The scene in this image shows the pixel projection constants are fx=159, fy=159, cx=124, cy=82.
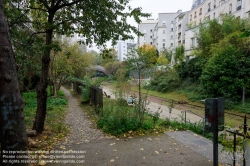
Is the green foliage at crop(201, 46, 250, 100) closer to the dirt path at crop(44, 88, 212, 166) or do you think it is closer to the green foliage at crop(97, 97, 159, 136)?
the green foliage at crop(97, 97, 159, 136)

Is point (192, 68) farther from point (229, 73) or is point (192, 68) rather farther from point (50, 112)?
point (50, 112)

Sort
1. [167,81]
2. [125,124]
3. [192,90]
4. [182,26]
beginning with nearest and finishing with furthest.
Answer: [125,124] → [192,90] → [167,81] → [182,26]

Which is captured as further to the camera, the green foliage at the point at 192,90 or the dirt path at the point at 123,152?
the green foliage at the point at 192,90

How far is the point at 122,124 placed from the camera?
226 inches

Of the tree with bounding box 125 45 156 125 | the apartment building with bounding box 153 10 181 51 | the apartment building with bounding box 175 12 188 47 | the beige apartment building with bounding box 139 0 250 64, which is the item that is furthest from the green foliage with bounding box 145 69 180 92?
the apartment building with bounding box 153 10 181 51

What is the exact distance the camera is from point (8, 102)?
2.09m

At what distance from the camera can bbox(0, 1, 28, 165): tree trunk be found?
2.07 m

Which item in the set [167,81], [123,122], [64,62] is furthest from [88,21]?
[167,81]

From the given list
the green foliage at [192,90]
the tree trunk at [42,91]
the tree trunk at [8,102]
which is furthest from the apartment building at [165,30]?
the tree trunk at [8,102]

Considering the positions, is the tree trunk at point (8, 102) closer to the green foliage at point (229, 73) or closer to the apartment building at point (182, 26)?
the green foliage at point (229, 73)

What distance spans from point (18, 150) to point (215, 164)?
A: 304cm

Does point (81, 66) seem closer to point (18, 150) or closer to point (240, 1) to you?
point (18, 150)

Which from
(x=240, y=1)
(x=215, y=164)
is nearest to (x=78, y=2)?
(x=215, y=164)

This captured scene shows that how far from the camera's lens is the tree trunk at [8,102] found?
6.79 feet
